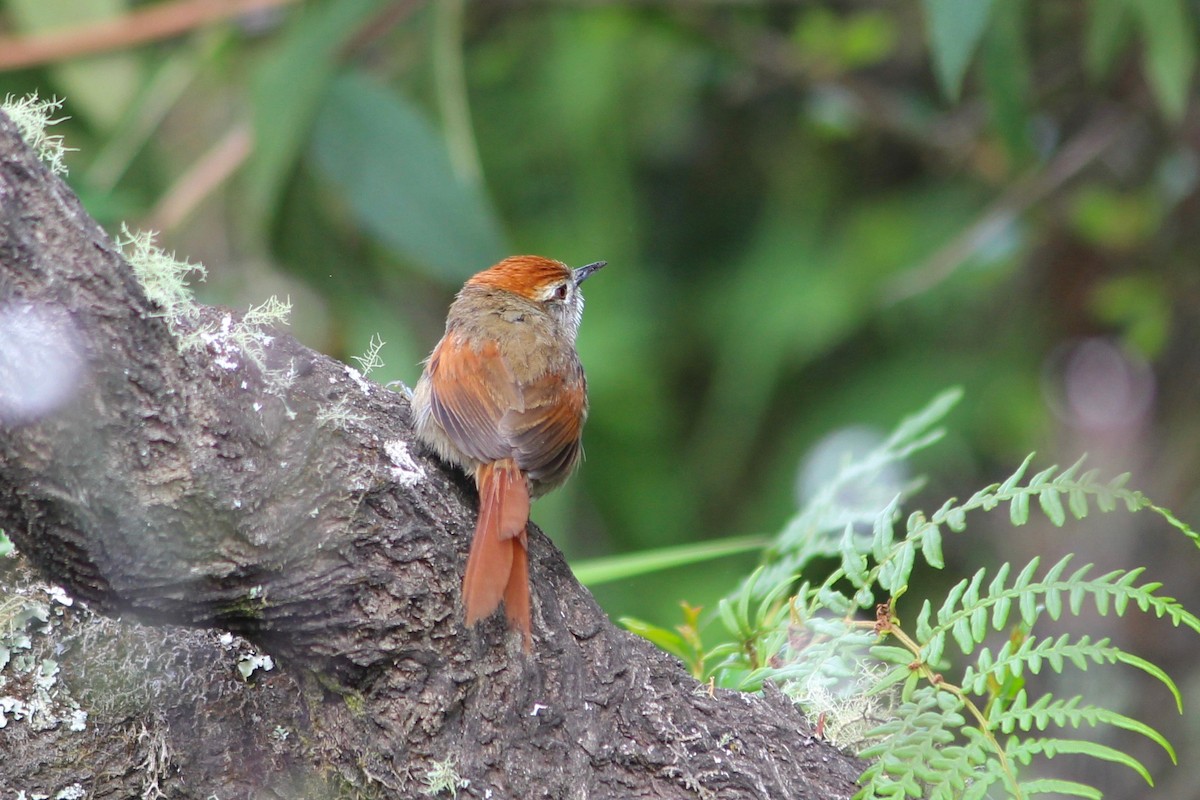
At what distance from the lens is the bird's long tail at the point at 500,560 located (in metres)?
→ 1.90

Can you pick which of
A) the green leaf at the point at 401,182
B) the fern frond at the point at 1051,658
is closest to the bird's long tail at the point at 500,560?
the fern frond at the point at 1051,658

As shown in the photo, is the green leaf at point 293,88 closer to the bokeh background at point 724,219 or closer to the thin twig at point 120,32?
the bokeh background at point 724,219

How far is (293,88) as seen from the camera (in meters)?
4.47

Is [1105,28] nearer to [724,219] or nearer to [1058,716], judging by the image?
[724,219]

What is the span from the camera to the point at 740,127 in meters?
6.54

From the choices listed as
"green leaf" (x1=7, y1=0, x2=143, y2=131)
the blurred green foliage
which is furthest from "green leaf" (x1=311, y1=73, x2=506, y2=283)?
"green leaf" (x1=7, y1=0, x2=143, y2=131)

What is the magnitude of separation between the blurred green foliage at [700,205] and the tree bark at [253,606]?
2.76 metres

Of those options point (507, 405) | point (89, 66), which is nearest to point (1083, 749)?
point (507, 405)

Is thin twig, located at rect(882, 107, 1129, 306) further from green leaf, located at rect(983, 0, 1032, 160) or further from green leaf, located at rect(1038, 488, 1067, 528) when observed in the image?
green leaf, located at rect(1038, 488, 1067, 528)

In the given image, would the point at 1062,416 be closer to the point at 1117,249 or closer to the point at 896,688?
the point at 1117,249

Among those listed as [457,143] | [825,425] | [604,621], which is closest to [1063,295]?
[825,425]

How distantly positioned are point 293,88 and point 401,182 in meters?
0.52

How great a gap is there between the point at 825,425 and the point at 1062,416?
1.36 metres

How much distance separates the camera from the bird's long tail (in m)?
1.90
